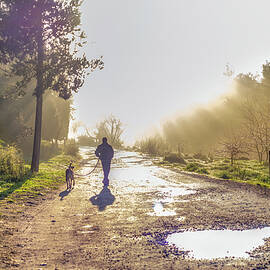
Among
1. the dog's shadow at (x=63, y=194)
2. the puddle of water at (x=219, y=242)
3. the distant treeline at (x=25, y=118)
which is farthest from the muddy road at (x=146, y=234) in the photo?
the distant treeline at (x=25, y=118)

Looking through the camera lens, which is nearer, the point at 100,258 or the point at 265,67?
the point at 100,258

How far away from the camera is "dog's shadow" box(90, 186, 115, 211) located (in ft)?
29.9

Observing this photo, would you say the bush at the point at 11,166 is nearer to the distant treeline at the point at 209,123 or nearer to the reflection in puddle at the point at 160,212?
the reflection in puddle at the point at 160,212

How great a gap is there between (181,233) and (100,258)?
1956mm

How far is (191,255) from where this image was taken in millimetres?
4680

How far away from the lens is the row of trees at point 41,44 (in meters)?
16.4

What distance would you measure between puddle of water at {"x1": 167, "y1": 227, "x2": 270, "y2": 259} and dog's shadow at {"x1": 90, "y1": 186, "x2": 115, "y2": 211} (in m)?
3.48

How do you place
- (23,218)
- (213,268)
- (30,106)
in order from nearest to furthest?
Answer: (213,268), (23,218), (30,106)

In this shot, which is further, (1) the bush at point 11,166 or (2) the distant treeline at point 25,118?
(2) the distant treeline at point 25,118

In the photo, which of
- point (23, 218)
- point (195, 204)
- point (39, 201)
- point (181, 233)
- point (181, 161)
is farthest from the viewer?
point (181, 161)

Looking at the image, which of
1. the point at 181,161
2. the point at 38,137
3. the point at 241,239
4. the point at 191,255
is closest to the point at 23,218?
the point at 191,255

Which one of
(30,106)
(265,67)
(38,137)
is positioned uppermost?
(265,67)

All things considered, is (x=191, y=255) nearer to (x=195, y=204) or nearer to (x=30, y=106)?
(x=195, y=204)

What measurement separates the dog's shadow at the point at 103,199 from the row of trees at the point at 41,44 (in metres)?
7.89
